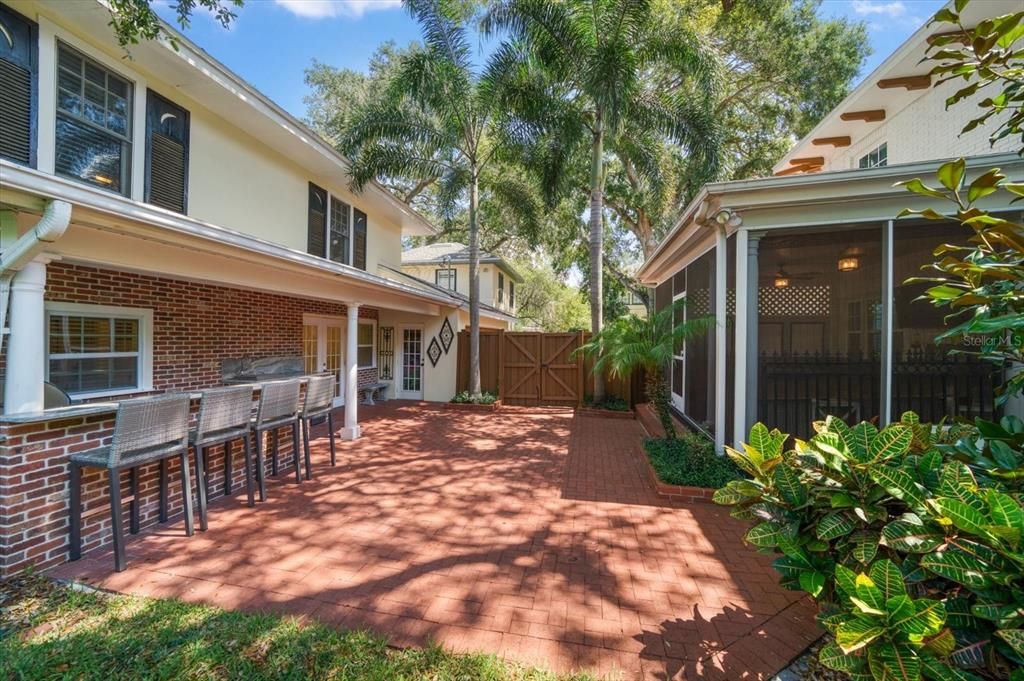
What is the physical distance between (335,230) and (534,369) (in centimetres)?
590

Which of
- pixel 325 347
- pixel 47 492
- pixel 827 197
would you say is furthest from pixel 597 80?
pixel 47 492

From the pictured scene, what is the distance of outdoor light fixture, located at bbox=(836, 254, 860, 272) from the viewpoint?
691 cm

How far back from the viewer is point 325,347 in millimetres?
10055

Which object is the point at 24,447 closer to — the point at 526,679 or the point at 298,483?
the point at 298,483

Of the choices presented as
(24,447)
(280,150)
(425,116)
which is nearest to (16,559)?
(24,447)

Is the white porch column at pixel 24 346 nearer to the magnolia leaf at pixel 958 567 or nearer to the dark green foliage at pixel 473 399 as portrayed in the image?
the magnolia leaf at pixel 958 567

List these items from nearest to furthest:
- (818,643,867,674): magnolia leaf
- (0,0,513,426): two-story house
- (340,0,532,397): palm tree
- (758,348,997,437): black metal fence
→ (818,643,867,674): magnolia leaf
(0,0,513,426): two-story house
(758,348,997,437): black metal fence
(340,0,532,397): palm tree

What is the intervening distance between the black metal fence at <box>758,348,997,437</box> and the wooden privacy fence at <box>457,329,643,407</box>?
532 cm

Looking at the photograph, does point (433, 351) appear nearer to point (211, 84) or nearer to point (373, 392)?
point (373, 392)

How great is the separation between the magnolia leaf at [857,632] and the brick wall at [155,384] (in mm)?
5135

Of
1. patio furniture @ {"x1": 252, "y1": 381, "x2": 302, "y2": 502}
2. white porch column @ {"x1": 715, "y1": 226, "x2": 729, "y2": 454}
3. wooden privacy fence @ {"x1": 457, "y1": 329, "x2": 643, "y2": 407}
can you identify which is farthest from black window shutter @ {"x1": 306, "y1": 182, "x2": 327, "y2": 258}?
white porch column @ {"x1": 715, "y1": 226, "x2": 729, "y2": 454}

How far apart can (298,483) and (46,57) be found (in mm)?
5182

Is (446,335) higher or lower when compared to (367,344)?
higher

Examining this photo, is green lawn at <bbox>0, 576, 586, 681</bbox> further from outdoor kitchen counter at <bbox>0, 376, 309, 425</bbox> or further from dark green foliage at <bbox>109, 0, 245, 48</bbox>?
dark green foliage at <bbox>109, 0, 245, 48</bbox>
